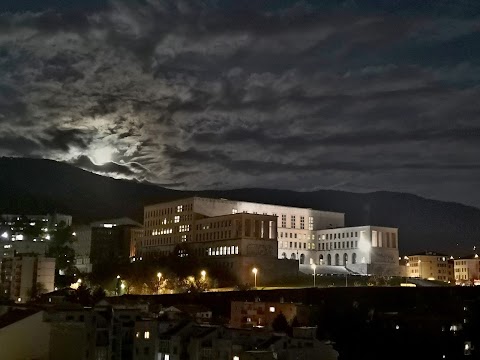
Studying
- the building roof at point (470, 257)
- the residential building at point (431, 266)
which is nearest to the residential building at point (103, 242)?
the residential building at point (431, 266)

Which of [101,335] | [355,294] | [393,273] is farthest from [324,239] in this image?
[101,335]

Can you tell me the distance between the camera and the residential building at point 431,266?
386 feet

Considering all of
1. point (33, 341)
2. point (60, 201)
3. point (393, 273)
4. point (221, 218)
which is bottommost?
point (33, 341)

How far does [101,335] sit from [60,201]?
159029 mm

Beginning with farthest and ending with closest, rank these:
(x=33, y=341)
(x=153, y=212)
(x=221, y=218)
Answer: (x=153, y=212)
(x=221, y=218)
(x=33, y=341)

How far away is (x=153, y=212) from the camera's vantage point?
100 meters

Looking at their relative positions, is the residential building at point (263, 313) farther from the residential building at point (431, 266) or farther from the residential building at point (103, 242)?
the residential building at point (431, 266)

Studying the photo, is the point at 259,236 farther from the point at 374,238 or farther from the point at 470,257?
the point at 470,257

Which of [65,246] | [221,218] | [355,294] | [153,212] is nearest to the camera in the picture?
[355,294]

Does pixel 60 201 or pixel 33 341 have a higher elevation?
pixel 60 201

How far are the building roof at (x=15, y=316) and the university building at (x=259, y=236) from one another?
146 feet

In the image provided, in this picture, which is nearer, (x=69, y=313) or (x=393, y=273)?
(x=69, y=313)

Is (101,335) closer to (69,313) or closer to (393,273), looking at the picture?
(69,313)

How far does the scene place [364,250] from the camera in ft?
314
